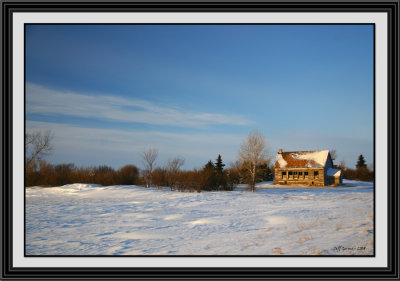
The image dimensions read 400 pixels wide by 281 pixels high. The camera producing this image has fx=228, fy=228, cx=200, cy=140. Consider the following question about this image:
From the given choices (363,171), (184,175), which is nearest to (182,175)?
(184,175)

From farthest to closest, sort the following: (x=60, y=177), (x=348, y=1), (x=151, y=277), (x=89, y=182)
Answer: (x=89, y=182) → (x=60, y=177) → (x=348, y=1) → (x=151, y=277)

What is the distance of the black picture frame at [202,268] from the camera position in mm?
4348

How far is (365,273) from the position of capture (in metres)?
4.38

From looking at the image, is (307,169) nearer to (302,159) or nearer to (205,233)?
(302,159)

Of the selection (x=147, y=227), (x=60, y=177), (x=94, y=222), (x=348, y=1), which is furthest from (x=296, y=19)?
(x=60, y=177)

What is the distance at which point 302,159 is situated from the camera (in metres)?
30.5

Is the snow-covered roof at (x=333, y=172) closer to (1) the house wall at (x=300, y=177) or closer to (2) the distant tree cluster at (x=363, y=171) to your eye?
(1) the house wall at (x=300, y=177)

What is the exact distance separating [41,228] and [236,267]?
5900 mm

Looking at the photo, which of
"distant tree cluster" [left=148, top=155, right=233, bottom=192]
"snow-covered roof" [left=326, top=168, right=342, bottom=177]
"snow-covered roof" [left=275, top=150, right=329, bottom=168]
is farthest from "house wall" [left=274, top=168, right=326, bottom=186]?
"distant tree cluster" [left=148, top=155, right=233, bottom=192]

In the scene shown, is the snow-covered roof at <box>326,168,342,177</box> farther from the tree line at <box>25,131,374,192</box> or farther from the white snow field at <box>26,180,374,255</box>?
the white snow field at <box>26,180,374,255</box>

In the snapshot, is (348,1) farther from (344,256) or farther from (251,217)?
(251,217)

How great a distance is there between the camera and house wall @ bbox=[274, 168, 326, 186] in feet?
92.8

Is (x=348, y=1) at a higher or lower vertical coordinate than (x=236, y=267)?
higher

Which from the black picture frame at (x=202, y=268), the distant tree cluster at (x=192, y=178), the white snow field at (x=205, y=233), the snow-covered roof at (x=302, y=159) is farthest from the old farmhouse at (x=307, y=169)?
the black picture frame at (x=202, y=268)
